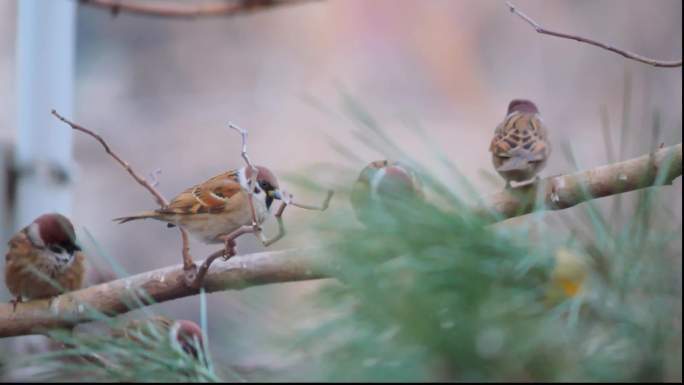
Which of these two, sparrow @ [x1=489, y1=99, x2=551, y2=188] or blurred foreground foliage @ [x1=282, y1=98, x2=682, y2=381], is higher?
sparrow @ [x1=489, y1=99, x2=551, y2=188]

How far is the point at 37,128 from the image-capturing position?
7.00ft

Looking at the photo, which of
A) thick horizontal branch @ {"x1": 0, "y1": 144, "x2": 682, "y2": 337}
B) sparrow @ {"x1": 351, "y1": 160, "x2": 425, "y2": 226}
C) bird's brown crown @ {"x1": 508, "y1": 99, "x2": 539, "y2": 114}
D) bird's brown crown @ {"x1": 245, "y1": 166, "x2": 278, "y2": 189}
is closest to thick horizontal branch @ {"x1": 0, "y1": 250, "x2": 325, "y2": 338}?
thick horizontal branch @ {"x1": 0, "y1": 144, "x2": 682, "y2": 337}

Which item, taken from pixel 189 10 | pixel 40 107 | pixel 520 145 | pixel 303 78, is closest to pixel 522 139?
pixel 520 145

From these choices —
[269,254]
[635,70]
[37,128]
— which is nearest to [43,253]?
[269,254]

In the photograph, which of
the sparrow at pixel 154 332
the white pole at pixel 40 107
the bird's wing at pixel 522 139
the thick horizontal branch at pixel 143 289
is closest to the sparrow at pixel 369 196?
the sparrow at pixel 154 332

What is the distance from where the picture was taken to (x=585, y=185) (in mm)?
630

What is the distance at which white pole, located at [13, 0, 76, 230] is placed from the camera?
212cm

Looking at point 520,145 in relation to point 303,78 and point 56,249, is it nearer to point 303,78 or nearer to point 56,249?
point 56,249

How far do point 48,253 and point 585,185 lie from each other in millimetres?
1013

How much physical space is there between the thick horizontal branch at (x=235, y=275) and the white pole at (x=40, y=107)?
3.34 ft

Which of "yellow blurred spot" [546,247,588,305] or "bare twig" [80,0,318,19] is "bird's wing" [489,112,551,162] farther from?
"yellow blurred spot" [546,247,588,305]

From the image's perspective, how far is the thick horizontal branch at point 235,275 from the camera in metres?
0.64

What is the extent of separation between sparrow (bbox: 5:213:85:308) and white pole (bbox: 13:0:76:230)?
642 millimetres

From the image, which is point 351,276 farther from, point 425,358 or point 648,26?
point 648,26
